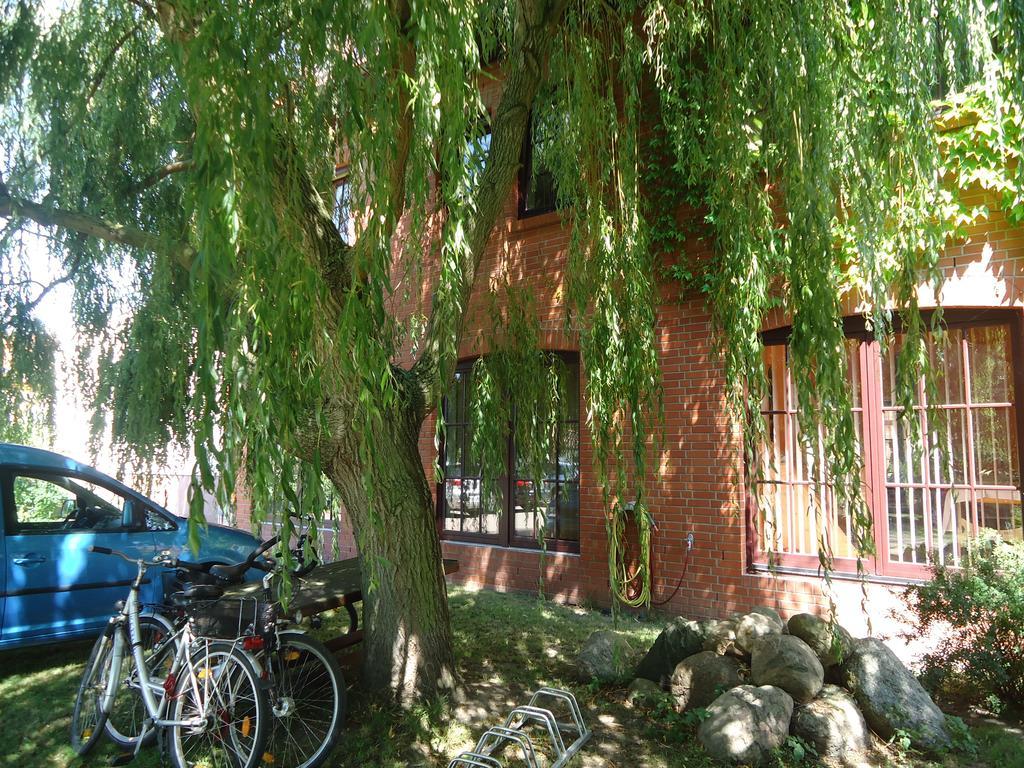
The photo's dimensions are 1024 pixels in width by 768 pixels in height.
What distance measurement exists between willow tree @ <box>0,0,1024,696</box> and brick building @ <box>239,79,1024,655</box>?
61 cm

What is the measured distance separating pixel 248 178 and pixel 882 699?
12.6 feet

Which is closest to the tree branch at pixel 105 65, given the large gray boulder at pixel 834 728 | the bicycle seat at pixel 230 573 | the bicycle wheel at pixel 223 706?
the bicycle seat at pixel 230 573

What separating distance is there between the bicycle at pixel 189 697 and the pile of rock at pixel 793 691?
2.19 metres

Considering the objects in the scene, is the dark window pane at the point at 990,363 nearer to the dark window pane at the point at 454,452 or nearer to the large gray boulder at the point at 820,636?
the large gray boulder at the point at 820,636

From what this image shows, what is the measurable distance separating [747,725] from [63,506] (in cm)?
515

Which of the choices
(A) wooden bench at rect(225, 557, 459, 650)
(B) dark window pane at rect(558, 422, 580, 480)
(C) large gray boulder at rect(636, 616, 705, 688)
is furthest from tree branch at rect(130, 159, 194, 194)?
(C) large gray boulder at rect(636, 616, 705, 688)

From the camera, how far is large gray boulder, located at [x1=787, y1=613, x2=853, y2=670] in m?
3.69

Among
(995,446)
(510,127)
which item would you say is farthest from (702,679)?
(510,127)

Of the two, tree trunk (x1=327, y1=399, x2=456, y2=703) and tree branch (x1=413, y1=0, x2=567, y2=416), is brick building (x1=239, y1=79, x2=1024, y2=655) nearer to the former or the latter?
tree branch (x1=413, y1=0, x2=567, y2=416)

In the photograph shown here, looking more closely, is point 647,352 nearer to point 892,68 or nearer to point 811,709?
point 892,68

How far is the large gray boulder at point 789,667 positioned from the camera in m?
3.52

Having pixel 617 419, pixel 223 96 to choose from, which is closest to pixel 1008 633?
pixel 617 419

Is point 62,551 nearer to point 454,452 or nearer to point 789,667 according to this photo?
point 454,452

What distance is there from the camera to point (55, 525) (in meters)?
5.14
